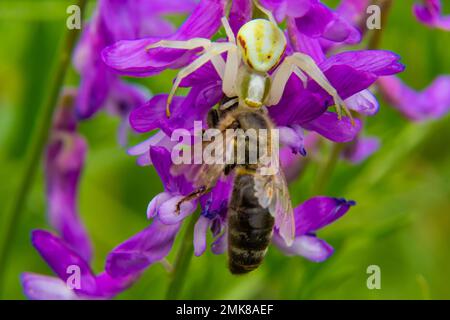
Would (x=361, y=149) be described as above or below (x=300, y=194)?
above

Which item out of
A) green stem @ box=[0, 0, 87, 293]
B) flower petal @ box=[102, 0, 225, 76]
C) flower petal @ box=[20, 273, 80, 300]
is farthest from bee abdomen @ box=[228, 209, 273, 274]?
green stem @ box=[0, 0, 87, 293]

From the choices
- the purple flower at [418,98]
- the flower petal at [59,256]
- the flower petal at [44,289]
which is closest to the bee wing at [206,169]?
the flower petal at [59,256]

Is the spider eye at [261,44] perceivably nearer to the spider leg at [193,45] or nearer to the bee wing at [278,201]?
the spider leg at [193,45]

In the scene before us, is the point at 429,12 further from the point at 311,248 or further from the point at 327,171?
the point at 311,248

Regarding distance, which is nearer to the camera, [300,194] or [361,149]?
[300,194]

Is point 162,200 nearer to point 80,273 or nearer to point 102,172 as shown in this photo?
point 80,273

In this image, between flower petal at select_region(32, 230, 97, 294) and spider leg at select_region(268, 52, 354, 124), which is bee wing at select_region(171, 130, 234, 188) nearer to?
spider leg at select_region(268, 52, 354, 124)

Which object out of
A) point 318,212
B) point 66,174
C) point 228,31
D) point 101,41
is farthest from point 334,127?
point 66,174
